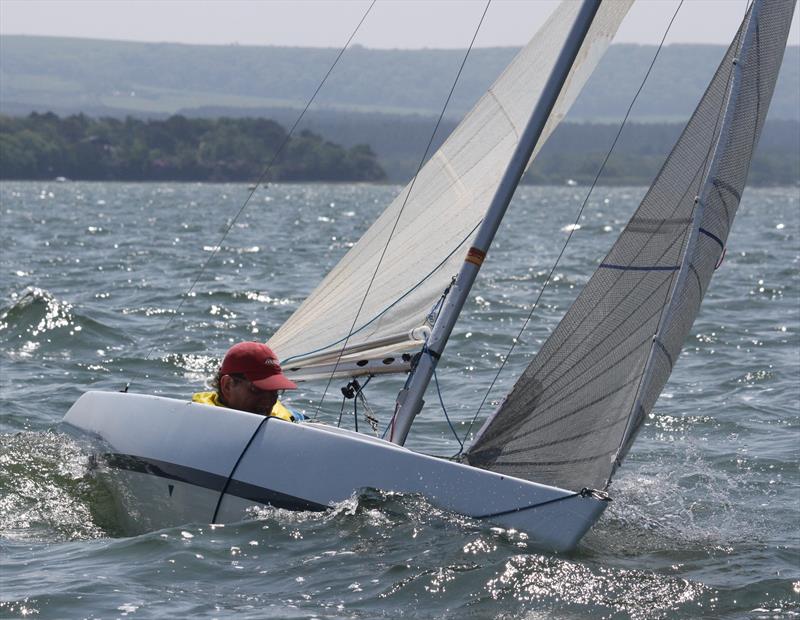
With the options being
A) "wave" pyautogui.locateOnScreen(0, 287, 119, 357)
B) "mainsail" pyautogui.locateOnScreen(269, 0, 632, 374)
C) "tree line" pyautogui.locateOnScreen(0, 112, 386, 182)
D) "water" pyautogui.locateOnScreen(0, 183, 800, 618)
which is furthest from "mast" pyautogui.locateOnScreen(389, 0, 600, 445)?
"tree line" pyautogui.locateOnScreen(0, 112, 386, 182)

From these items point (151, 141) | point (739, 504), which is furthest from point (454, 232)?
point (151, 141)

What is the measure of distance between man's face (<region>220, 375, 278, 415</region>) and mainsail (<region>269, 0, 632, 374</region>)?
0.70 metres

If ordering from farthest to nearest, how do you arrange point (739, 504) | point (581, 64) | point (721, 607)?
point (739, 504)
point (581, 64)
point (721, 607)

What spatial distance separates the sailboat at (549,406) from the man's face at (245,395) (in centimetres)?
19

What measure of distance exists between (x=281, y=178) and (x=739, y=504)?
123 meters

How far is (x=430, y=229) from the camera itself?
7.16 metres

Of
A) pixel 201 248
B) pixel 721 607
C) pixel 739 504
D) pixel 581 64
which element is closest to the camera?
pixel 721 607

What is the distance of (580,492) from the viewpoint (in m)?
5.68

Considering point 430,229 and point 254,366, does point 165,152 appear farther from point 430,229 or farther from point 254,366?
point 254,366

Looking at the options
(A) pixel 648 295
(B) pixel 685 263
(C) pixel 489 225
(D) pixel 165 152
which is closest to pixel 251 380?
(C) pixel 489 225

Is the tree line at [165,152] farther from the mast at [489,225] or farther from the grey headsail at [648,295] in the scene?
the grey headsail at [648,295]

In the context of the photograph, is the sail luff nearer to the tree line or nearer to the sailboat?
the sailboat

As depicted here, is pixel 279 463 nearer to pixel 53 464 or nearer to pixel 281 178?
pixel 53 464

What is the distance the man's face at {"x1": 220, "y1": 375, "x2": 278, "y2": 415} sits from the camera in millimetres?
6457
